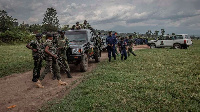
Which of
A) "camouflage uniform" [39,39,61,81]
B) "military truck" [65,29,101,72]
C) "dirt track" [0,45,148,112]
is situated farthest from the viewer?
"military truck" [65,29,101,72]

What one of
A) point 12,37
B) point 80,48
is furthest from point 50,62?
point 12,37

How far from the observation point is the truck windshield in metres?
9.05

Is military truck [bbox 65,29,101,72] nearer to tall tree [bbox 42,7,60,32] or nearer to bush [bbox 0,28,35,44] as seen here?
bush [bbox 0,28,35,44]

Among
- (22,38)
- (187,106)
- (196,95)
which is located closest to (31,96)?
(187,106)

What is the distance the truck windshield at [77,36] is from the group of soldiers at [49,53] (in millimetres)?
1617

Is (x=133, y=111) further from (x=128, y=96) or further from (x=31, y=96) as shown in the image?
(x=31, y=96)

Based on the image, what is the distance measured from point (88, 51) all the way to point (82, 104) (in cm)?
513

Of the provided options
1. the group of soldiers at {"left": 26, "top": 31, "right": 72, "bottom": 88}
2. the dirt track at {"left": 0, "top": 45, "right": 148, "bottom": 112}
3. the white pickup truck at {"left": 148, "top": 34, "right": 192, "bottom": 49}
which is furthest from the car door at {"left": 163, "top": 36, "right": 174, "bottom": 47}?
the dirt track at {"left": 0, "top": 45, "right": 148, "bottom": 112}

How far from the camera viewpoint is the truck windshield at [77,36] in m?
9.05

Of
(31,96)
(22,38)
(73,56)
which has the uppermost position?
(22,38)

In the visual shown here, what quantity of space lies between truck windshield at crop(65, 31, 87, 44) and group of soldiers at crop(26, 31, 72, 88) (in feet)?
5.31

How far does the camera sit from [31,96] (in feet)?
17.4

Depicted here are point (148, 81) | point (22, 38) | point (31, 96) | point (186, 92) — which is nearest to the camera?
point (186, 92)

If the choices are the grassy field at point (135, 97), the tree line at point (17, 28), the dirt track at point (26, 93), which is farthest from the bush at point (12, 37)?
the grassy field at point (135, 97)
